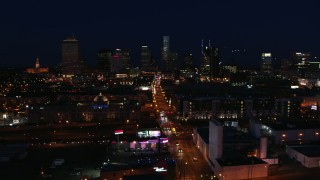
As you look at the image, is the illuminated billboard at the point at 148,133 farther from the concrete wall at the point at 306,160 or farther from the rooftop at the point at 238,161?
the concrete wall at the point at 306,160

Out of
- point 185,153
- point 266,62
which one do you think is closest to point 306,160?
point 185,153

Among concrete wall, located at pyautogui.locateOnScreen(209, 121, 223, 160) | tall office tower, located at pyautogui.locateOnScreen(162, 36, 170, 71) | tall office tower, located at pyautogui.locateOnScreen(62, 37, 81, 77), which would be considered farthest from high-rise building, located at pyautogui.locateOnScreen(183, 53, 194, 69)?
concrete wall, located at pyautogui.locateOnScreen(209, 121, 223, 160)

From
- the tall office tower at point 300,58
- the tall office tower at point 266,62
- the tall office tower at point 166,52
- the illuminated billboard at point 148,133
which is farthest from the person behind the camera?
the tall office tower at point 166,52

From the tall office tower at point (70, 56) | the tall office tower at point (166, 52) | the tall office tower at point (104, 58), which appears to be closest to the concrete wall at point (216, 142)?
the tall office tower at point (70, 56)

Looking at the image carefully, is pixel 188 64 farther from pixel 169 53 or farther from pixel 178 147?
pixel 178 147

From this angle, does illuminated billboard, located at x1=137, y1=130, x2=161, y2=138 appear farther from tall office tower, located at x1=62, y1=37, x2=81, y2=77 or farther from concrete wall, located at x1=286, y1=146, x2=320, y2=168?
tall office tower, located at x1=62, y1=37, x2=81, y2=77
